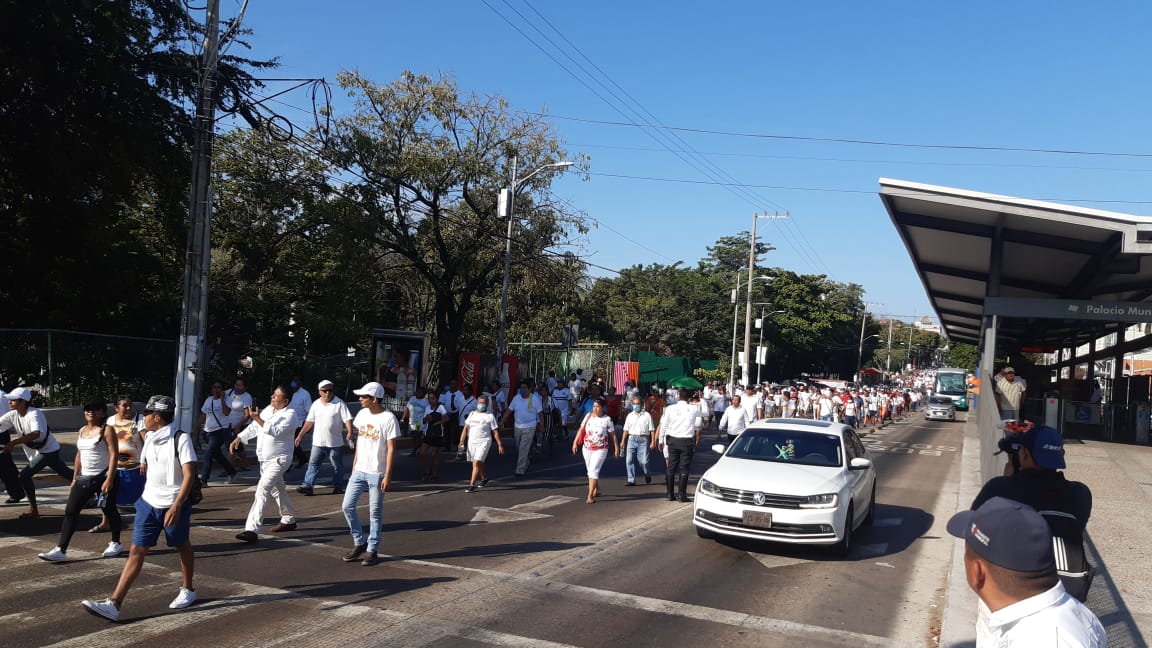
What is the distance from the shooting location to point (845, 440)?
35.5ft

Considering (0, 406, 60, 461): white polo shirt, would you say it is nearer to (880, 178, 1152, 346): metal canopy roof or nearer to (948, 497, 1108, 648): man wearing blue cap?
(948, 497, 1108, 648): man wearing blue cap

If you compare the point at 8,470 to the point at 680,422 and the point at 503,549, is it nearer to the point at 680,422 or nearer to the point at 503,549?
the point at 503,549

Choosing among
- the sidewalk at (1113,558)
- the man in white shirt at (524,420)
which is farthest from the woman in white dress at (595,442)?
the sidewalk at (1113,558)

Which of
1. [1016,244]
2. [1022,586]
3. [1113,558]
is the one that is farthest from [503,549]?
[1016,244]

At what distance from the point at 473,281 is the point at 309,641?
2241 cm

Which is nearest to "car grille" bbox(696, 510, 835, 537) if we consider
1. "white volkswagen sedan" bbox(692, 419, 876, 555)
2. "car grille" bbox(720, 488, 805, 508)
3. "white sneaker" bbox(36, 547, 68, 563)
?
"white volkswagen sedan" bbox(692, 419, 876, 555)

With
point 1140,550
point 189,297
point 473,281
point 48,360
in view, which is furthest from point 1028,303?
point 48,360

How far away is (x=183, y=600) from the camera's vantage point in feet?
21.7

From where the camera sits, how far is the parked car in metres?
48.8

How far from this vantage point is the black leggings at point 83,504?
800 cm

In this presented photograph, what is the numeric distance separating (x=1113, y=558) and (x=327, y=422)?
9.80 meters

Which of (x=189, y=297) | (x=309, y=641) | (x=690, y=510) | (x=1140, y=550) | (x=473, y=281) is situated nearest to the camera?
(x=309, y=641)

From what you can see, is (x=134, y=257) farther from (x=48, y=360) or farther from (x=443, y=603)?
(x=443, y=603)

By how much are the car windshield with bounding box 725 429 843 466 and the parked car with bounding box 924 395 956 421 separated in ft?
138
